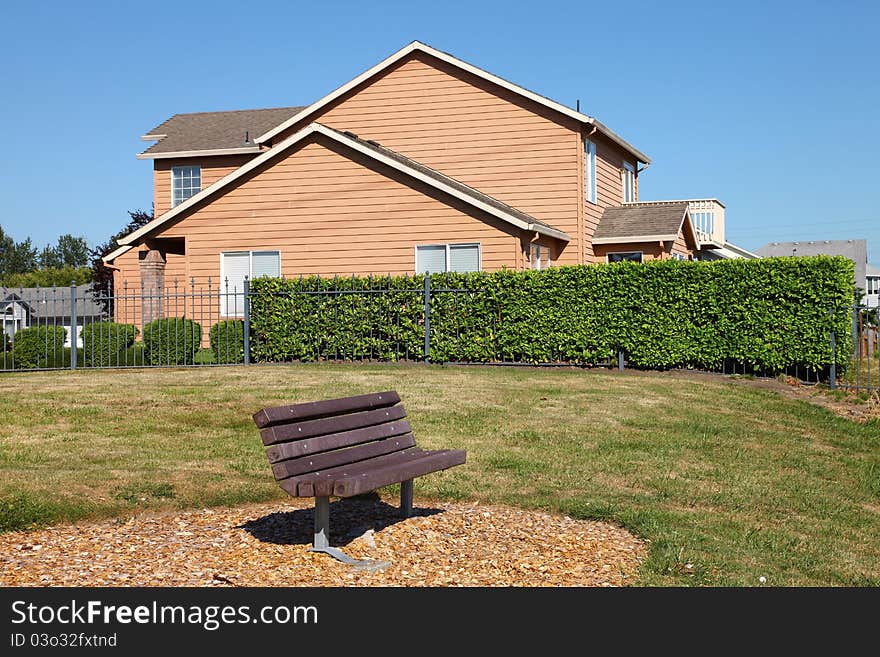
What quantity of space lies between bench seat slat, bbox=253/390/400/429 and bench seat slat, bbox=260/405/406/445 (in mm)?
41

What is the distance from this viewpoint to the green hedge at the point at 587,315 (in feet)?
57.8

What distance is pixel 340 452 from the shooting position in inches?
295

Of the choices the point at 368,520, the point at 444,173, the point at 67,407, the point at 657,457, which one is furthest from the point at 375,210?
the point at 368,520

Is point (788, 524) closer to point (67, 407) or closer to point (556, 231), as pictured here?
point (67, 407)

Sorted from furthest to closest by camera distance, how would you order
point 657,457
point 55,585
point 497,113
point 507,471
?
point 497,113, point 657,457, point 507,471, point 55,585

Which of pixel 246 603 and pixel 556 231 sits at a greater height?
pixel 556 231

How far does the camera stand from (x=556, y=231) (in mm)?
24125

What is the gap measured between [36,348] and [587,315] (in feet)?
40.0

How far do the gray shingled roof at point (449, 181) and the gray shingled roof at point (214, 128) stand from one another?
6.83 m

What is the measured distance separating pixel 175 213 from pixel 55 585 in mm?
18432

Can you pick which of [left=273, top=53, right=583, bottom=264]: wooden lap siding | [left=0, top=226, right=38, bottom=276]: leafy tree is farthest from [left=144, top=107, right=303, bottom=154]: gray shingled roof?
[left=0, top=226, right=38, bottom=276]: leafy tree

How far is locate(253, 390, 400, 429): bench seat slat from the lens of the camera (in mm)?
6930

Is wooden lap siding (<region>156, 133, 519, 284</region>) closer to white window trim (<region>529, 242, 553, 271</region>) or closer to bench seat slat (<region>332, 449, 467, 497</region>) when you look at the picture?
white window trim (<region>529, 242, 553, 271</region>)

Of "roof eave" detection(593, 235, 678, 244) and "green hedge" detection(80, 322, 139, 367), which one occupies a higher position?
"roof eave" detection(593, 235, 678, 244)
